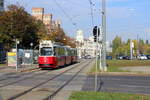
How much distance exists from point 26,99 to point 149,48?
479 feet

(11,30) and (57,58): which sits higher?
(11,30)

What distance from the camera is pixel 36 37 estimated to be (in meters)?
64.9

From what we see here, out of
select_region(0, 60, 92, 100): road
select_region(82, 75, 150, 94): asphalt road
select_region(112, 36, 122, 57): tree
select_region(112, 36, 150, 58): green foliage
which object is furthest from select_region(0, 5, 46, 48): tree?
select_region(112, 36, 122, 57): tree

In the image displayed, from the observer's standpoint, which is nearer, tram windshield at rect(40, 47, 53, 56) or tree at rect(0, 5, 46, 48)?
tram windshield at rect(40, 47, 53, 56)

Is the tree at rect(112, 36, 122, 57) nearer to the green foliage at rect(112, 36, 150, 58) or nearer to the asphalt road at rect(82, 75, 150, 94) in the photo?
the green foliage at rect(112, 36, 150, 58)

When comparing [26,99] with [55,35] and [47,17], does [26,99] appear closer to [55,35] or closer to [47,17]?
[55,35]

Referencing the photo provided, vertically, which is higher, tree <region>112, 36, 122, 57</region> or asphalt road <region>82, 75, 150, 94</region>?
A: tree <region>112, 36, 122, 57</region>

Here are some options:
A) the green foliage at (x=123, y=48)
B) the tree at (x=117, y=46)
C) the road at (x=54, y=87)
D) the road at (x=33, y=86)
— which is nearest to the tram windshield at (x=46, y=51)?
the road at (x=33, y=86)

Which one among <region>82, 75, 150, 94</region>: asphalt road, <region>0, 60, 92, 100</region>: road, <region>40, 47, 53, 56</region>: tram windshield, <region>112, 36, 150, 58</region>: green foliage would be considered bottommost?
<region>82, 75, 150, 94</region>: asphalt road

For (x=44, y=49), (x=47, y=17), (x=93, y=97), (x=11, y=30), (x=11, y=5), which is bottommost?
(x=93, y=97)

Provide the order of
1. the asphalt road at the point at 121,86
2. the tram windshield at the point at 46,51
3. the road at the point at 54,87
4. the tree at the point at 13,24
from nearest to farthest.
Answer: the road at the point at 54,87 < the asphalt road at the point at 121,86 < the tram windshield at the point at 46,51 < the tree at the point at 13,24

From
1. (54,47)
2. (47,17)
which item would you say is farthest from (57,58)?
(47,17)

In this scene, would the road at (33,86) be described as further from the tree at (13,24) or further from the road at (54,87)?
the tree at (13,24)

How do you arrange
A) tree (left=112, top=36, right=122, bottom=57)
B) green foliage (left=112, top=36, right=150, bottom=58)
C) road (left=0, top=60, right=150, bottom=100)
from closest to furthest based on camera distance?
road (left=0, top=60, right=150, bottom=100), green foliage (left=112, top=36, right=150, bottom=58), tree (left=112, top=36, right=122, bottom=57)
